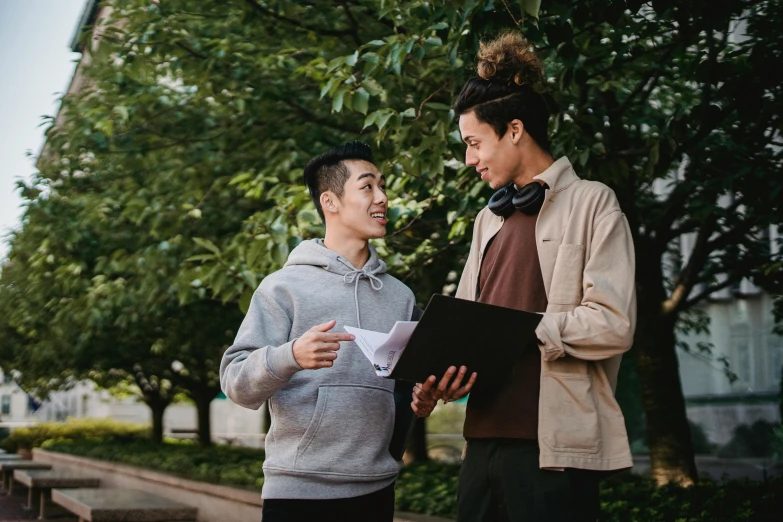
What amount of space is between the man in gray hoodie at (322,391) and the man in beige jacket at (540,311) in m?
0.33

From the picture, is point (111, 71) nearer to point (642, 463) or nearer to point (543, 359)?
point (543, 359)

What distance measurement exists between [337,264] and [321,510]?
34.2 inches

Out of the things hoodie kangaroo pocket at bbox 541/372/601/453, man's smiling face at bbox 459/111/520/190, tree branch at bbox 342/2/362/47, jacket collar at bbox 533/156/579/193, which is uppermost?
tree branch at bbox 342/2/362/47

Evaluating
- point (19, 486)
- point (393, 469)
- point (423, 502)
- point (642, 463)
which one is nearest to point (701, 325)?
point (642, 463)

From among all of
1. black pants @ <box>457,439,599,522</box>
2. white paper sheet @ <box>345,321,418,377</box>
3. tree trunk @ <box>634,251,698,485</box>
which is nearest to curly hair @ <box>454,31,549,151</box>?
white paper sheet @ <box>345,321,418,377</box>

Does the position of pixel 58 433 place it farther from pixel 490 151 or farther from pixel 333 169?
pixel 490 151

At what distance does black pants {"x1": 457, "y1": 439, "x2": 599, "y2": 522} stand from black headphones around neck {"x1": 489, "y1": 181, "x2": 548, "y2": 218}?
722mm

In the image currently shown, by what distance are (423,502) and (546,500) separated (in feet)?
19.4

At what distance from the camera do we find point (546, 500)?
280cm

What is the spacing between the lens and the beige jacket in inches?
110

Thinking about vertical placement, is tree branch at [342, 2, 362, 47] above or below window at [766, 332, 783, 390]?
above

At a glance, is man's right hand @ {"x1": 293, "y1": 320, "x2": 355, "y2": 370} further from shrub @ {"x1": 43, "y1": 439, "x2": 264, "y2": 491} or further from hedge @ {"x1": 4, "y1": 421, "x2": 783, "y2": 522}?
shrub @ {"x1": 43, "y1": 439, "x2": 264, "y2": 491}

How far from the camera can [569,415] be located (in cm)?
280

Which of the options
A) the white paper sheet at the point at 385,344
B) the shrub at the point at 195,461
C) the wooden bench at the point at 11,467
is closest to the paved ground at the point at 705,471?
the wooden bench at the point at 11,467
